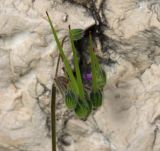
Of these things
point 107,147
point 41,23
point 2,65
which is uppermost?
point 41,23

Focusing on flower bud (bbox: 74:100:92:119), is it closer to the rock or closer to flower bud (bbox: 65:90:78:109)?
flower bud (bbox: 65:90:78:109)

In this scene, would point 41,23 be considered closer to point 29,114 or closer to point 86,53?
point 86,53

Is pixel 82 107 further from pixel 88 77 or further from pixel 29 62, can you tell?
pixel 29 62

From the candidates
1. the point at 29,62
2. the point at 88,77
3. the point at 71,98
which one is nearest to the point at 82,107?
the point at 71,98

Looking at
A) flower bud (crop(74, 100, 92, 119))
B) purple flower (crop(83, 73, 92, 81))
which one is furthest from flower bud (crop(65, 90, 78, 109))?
purple flower (crop(83, 73, 92, 81))

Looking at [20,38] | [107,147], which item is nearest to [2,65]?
[20,38]

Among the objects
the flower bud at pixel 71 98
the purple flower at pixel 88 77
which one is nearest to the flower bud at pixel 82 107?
the flower bud at pixel 71 98

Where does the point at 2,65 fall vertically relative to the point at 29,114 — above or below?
above

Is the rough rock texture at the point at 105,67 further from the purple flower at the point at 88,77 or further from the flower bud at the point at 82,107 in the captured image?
the flower bud at the point at 82,107
